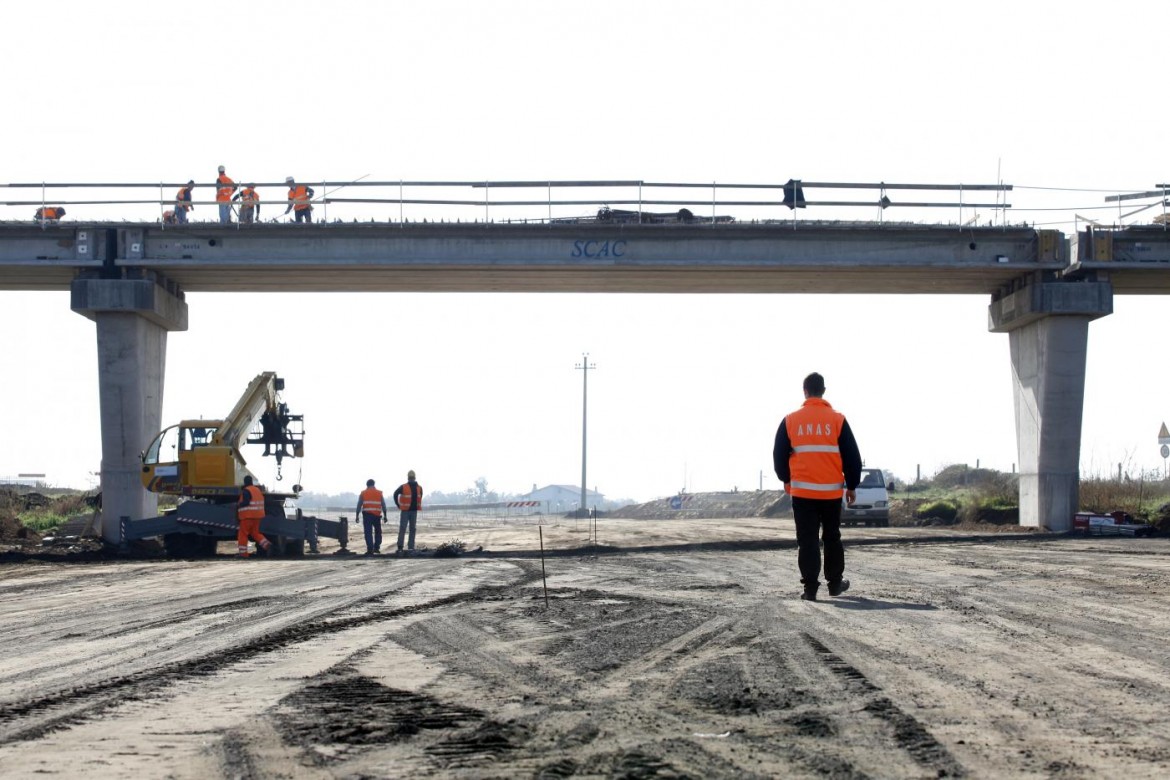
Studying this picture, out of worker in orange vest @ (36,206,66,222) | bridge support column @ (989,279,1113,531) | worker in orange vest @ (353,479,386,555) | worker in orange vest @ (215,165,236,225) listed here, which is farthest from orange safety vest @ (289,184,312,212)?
bridge support column @ (989,279,1113,531)

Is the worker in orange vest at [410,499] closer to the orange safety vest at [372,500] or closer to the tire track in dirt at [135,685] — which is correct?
the orange safety vest at [372,500]

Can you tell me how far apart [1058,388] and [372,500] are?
54.2 ft

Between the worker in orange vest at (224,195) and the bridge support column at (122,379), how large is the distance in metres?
2.34

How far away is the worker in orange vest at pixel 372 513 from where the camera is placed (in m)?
28.0

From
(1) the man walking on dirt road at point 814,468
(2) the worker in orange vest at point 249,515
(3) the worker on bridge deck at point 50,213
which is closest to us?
(1) the man walking on dirt road at point 814,468

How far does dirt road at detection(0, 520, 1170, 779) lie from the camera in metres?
4.48

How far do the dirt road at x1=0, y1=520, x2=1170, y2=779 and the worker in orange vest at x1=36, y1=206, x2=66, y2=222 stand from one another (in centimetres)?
1955

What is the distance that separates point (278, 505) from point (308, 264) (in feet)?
18.8

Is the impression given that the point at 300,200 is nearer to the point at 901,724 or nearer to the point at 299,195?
the point at 299,195

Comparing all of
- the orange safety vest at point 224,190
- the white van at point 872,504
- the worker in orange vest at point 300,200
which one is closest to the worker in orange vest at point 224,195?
the orange safety vest at point 224,190

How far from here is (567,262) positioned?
2944 cm

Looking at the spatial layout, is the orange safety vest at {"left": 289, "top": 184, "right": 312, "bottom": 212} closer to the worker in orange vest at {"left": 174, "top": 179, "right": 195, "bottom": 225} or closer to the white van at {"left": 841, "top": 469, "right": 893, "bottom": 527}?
the worker in orange vest at {"left": 174, "top": 179, "right": 195, "bottom": 225}

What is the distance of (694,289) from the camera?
32.1 meters

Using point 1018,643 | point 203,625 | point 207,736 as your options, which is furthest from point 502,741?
point 203,625
